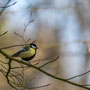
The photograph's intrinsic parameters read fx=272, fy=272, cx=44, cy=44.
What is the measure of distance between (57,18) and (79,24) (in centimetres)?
98

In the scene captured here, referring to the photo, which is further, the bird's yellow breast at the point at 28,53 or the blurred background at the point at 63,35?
the blurred background at the point at 63,35

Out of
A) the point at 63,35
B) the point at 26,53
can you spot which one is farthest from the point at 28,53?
the point at 63,35

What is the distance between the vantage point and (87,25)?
11.4 metres

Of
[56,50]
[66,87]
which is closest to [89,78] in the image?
[66,87]

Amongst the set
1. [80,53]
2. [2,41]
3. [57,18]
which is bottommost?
[80,53]

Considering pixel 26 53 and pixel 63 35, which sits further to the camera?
pixel 63 35

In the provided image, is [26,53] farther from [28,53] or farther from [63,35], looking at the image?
[63,35]

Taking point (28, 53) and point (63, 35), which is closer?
point (28, 53)

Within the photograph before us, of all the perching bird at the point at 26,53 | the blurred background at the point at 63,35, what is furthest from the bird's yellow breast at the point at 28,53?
the blurred background at the point at 63,35

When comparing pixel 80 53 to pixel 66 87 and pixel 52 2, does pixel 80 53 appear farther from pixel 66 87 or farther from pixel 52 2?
pixel 52 2

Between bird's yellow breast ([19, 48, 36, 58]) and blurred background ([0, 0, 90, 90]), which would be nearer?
bird's yellow breast ([19, 48, 36, 58])

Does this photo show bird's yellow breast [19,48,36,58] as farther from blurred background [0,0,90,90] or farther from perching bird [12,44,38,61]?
blurred background [0,0,90,90]

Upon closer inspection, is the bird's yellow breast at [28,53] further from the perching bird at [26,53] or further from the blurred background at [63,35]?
the blurred background at [63,35]

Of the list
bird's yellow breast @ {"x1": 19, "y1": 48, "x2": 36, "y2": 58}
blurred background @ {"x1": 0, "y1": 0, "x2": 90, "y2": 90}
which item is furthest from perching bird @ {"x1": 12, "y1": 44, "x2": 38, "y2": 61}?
blurred background @ {"x1": 0, "y1": 0, "x2": 90, "y2": 90}
